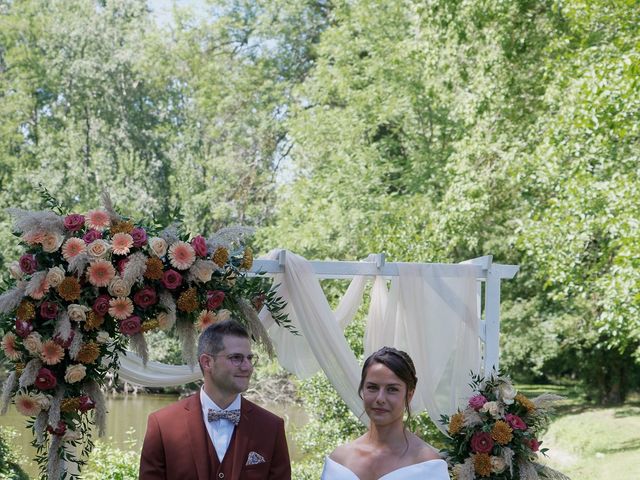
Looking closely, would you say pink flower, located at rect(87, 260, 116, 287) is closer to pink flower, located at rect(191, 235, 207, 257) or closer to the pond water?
pink flower, located at rect(191, 235, 207, 257)

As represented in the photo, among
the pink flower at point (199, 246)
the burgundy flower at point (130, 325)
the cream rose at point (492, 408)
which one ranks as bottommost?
the cream rose at point (492, 408)

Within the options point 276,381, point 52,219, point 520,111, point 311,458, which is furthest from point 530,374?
point 52,219

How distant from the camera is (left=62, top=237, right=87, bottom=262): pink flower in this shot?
5441mm

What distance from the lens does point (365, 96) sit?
1678cm

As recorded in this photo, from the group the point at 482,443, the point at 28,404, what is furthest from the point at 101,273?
the point at 482,443

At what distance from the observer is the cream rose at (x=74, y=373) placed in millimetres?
5328

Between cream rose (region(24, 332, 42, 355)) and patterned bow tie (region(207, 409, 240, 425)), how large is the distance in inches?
82.8

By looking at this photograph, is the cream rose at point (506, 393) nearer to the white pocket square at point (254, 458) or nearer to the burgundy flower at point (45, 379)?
the burgundy flower at point (45, 379)

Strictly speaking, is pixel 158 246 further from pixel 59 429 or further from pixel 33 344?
pixel 59 429

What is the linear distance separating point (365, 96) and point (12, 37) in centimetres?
1364

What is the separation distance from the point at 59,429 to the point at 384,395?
2549mm

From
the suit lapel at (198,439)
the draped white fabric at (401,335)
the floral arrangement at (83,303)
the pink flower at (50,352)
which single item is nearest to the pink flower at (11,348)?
the floral arrangement at (83,303)

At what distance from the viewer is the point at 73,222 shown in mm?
5570

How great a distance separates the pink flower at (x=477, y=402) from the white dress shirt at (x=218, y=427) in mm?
3198
